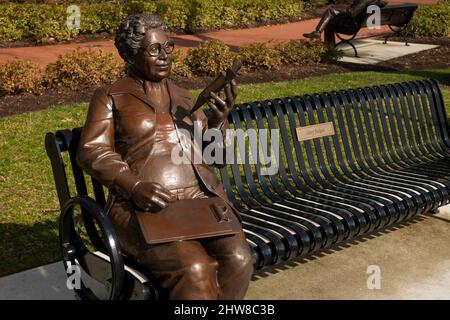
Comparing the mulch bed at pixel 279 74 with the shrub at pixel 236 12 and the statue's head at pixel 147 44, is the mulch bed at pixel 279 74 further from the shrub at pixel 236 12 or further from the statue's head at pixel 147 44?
the statue's head at pixel 147 44

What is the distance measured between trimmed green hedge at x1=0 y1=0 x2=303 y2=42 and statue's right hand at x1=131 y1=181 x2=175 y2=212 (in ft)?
39.5

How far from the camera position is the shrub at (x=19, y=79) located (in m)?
9.27

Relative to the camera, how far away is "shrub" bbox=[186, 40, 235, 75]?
10.9m

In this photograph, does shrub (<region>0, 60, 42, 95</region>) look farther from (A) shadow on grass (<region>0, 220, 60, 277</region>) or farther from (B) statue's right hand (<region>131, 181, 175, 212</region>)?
(B) statue's right hand (<region>131, 181, 175, 212</region>)

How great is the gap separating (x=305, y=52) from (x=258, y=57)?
3.70ft

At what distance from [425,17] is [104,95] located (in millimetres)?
13557

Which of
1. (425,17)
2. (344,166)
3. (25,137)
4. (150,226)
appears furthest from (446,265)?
(425,17)

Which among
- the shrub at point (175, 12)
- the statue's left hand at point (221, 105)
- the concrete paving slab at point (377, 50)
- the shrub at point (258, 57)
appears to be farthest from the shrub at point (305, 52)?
the statue's left hand at point (221, 105)

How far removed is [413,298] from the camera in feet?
14.5

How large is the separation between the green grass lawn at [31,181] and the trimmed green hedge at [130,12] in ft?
19.8

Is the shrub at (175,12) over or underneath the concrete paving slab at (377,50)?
over

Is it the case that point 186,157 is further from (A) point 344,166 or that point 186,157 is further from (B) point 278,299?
(A) point 344,166

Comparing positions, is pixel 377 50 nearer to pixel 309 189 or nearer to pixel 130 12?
pixel 130 12

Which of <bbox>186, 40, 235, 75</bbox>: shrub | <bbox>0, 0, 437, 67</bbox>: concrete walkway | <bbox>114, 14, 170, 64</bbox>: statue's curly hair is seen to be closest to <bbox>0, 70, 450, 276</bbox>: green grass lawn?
<bbox>186, 40, 235, 75</bbox>: shrub
